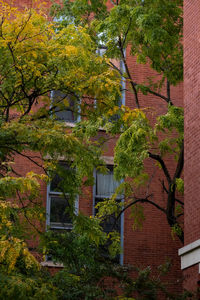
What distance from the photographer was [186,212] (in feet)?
47.9

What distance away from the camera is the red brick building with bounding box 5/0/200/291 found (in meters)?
14.1

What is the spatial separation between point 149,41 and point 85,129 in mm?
3026

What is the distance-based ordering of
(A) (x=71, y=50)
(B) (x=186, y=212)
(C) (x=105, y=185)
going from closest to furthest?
(A) (x=71, y=50), (B) (x=186, y=212), (C) (x=105, y=185)

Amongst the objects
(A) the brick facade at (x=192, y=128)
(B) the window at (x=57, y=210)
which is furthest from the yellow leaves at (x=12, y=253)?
(B) the window at (x=57, y=210)

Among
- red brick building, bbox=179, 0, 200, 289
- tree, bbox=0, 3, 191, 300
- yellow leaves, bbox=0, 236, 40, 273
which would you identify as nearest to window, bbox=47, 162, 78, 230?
red brick building, bbox=179, 0, 200, 289

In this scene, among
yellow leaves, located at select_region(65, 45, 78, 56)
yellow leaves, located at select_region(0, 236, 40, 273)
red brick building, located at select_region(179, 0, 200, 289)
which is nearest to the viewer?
yellow leaves, located at select_region(0, 236, 40, 273)

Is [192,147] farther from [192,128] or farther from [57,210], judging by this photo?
[57,210]

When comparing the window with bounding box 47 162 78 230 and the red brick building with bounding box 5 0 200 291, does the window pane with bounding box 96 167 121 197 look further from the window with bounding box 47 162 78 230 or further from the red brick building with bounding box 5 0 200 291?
the window with bounding box 47 162 78 230

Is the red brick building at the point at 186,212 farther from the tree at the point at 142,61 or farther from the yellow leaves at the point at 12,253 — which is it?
the yellow leaves at the point at 12,253

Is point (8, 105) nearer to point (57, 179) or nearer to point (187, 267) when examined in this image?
point (187, 267)

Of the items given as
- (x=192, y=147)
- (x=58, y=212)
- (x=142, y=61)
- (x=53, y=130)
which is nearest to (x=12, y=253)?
(x=53, y=130)

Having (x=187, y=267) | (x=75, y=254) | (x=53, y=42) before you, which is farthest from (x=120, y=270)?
(x=53, y=42)

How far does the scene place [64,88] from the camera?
12.2 m

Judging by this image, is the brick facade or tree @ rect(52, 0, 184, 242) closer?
the brick facade
